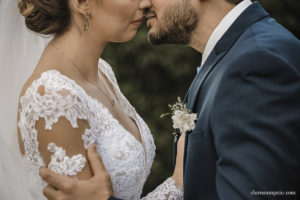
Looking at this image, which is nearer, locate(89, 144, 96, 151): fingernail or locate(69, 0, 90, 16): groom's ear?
locate(89, 144, 96, 151): fingernail

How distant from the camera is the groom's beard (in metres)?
3.11

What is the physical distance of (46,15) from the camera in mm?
2945

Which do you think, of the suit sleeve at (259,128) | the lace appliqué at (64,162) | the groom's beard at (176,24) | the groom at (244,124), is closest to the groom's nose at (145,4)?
the groom's beard at (176,24)

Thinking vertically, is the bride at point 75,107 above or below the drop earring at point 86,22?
below

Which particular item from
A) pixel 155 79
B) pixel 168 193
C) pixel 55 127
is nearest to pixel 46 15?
pixel 55 127

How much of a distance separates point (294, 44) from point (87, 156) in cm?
130

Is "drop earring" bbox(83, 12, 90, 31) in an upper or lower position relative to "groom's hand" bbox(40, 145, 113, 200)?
upper

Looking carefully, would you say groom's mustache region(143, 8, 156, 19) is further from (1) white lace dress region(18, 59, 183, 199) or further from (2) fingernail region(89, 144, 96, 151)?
(2) fingernail region(89, 144, 96, 151)

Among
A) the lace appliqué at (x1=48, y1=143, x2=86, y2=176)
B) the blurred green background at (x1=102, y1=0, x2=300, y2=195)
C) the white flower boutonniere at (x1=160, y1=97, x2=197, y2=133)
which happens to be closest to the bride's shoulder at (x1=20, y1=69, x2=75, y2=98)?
the lace appliqué at (x1=48, y1=143, x2=86, y2=176)

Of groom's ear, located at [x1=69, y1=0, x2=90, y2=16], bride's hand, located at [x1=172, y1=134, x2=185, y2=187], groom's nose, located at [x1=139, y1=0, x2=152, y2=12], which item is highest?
groom's ear, located at [x1=69, y1=0, x2=90, y2=16]

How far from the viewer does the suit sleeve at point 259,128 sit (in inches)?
93.6

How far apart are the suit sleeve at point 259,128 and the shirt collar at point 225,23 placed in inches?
20.3

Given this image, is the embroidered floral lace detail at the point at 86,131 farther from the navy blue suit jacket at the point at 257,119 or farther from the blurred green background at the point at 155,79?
the blurred green background at the point at 155,79

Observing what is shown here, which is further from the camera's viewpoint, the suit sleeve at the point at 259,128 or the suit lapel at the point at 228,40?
the suit lapel at the point at 228,40
